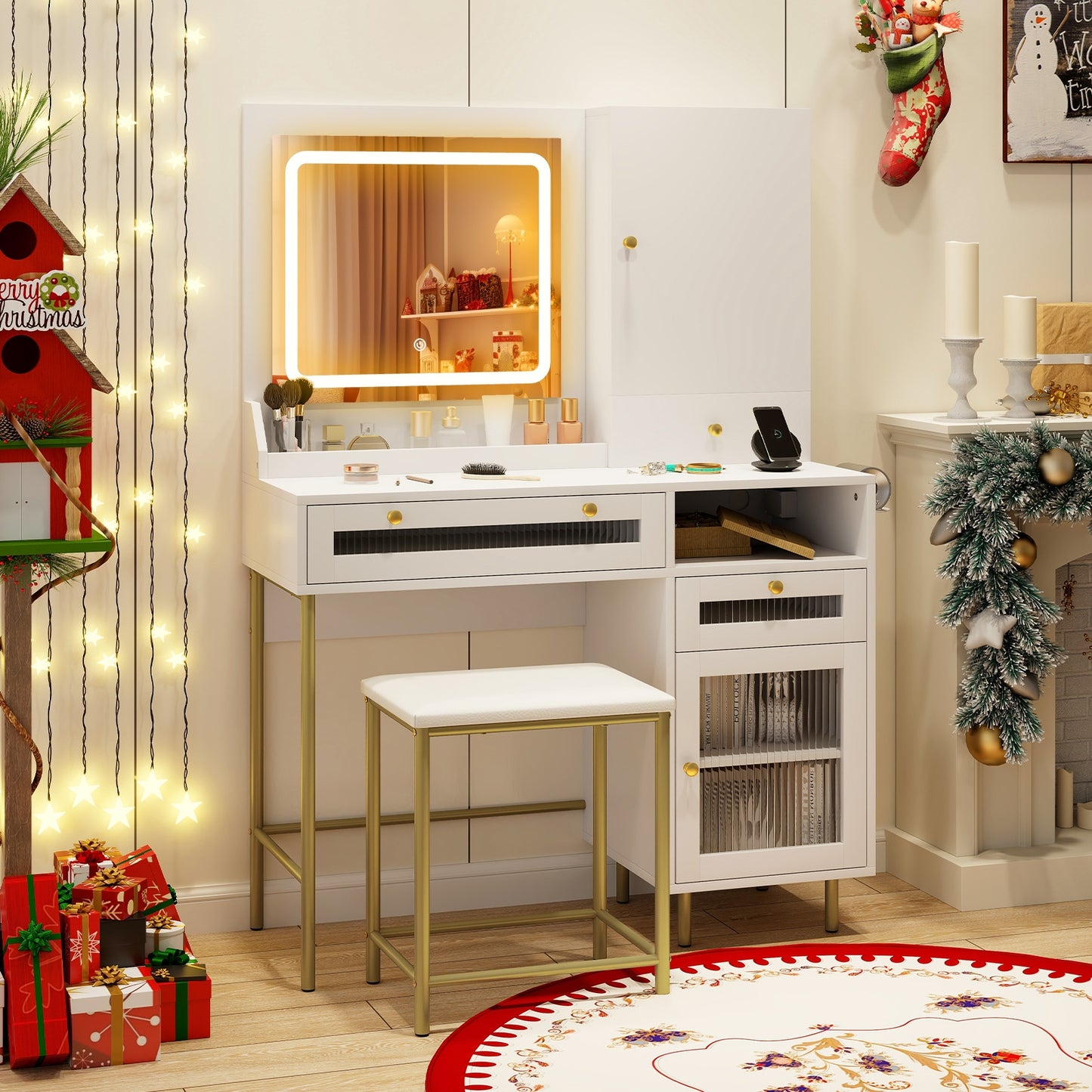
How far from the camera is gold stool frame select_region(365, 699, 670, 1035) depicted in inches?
108

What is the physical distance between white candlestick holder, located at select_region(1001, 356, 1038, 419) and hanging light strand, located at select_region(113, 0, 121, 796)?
190cm

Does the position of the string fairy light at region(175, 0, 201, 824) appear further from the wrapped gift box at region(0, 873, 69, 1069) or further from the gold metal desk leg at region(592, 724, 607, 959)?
the gold metal desk leg at region(592, 724, 607, 959)

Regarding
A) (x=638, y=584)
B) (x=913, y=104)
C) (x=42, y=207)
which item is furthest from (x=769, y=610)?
(x=42, y=207)

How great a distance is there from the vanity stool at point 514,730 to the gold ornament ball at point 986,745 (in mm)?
794

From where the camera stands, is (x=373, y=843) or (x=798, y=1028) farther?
(x=373, y=843)

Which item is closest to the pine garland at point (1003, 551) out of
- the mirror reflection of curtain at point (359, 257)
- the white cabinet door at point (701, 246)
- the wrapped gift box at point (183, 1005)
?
the white cabinet door at point (701, 246)

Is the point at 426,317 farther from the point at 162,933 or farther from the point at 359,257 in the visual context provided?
the point at 162,933

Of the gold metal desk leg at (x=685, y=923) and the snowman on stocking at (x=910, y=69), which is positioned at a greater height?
the snowman on stocking at (x=910, y=69)

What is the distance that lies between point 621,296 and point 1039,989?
1.60 metres

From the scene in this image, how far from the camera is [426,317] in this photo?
10.9ft

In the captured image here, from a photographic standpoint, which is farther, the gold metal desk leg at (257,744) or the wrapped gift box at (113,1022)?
the gold metal desk leg at (257,744)

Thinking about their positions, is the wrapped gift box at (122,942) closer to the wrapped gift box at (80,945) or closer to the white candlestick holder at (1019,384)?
the wrapped gift box at (80,945)

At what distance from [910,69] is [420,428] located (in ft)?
4.43

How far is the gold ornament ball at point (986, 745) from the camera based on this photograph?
3.36 meters
